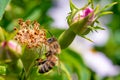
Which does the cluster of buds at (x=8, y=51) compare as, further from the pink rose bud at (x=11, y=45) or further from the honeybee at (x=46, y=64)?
the honeybee at (x=46, y=64)

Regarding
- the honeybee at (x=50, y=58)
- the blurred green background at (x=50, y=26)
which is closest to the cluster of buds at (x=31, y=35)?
the honeybee at (x=50, y=58)

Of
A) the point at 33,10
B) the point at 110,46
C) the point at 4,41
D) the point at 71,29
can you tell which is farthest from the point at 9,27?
the point at 110,46

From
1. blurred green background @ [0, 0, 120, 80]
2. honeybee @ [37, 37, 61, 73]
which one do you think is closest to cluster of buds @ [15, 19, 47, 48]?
honeybee @ [37, 37, 61, 73]

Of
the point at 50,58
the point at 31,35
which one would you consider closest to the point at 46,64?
the point at 50,58

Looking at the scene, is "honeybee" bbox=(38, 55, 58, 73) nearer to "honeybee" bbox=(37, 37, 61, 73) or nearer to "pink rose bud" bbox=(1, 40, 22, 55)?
"honeybee" bbox=(37, 37, 61, 73)

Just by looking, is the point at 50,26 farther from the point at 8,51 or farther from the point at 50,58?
the point at 50,58
